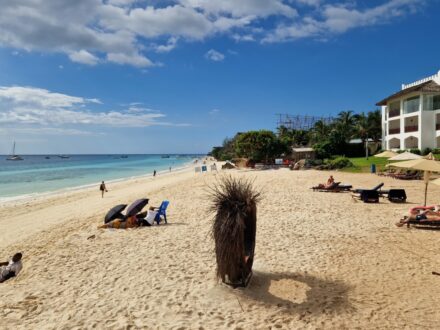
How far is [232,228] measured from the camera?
5203 millimetres

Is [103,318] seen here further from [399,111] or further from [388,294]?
[399,111]

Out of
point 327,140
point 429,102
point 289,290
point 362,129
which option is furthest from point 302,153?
point 289,290

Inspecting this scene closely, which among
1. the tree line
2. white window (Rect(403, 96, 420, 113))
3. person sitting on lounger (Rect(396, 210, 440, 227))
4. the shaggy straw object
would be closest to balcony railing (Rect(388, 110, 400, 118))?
white window (Rect(403, 96, 420, 113))

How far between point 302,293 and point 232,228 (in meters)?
1.56

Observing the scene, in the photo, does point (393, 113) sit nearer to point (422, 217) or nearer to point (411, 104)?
point (411, 104)

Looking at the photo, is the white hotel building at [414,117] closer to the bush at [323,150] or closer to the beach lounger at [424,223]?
the bush at [323,150]

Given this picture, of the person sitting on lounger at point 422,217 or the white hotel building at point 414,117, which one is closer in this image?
the person sitting on lounger at point 422,217

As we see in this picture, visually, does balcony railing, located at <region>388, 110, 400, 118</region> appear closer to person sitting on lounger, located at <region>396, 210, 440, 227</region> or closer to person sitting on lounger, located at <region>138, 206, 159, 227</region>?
person sitting on lounger, located at <region>396, 210, 440, 227</region>

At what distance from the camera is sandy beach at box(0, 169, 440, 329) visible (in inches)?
182

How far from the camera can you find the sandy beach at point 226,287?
461 cm

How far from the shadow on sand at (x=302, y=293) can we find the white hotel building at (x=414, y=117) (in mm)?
35902

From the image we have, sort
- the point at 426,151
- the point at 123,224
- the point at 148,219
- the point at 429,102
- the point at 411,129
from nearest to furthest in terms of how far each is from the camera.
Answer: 1. the point at 123,224
2. the point at 148,219
3. the point at 426,151
4. the point at 429,102
5. the point at 411,129

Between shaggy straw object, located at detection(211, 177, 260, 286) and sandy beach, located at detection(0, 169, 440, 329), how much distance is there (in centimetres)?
30

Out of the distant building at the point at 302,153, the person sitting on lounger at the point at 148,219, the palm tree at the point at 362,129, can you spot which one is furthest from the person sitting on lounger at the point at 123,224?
the palm tree at the point at 362,129
